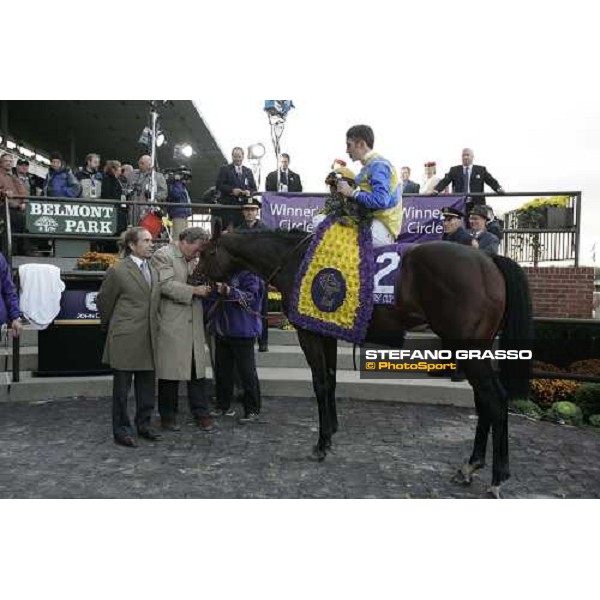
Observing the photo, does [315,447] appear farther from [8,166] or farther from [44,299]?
[8,166]

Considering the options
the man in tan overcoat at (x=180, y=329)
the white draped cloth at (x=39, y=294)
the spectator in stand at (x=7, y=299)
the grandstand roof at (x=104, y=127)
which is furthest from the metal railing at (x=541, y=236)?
the grandstand roof at (x=104, y=127)

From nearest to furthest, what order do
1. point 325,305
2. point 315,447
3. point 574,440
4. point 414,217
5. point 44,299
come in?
point 325,305
point 315,447
point 574,440
point 44,299
point 414,217

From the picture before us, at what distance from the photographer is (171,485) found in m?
4.10

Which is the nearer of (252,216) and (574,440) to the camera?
(574,440)

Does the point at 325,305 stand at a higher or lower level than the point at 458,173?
lower

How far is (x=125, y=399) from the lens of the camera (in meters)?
5.16

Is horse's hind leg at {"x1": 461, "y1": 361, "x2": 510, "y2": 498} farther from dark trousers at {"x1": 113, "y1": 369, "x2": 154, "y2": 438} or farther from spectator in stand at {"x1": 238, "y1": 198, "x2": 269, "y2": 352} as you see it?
dark trousers at {"x1": 113, "y1": 369, "x2": 154, "y2": 438}

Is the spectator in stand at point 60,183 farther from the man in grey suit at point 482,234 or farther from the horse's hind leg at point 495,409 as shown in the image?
the horse's hind leg at point 495,409

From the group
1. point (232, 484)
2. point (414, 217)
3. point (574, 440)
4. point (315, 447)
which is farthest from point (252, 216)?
point (574, 440)

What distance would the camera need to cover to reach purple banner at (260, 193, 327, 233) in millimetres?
7977

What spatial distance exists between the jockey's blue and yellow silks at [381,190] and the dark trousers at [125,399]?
8.87 ft

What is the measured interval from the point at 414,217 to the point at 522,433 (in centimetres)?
355

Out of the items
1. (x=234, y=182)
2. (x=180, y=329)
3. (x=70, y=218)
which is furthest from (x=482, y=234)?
(x=70, y=218)

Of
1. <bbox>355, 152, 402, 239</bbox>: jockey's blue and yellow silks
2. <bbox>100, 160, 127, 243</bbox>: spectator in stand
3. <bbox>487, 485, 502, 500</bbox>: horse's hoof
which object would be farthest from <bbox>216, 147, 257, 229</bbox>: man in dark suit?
<bbox>487, 485, 502, 500</bbox>: horse's hoof
